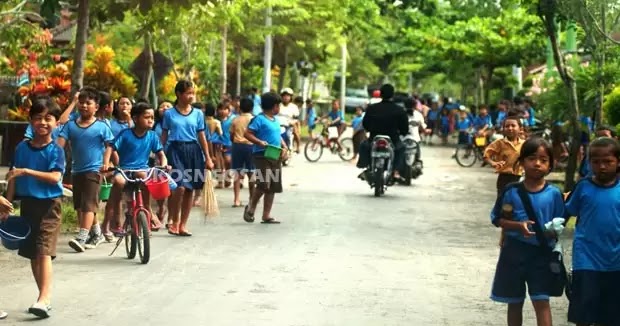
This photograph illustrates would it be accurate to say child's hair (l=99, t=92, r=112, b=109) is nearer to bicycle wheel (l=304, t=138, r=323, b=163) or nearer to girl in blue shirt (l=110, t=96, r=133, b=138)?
girl in blue shirt (l=110, t=96, r=133, b=138)

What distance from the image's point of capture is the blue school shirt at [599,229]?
7762mm

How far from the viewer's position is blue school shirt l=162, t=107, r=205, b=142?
48.9 feet

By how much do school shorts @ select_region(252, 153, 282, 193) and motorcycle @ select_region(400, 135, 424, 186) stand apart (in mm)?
7909

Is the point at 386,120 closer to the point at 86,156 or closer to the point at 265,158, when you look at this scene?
the point at 265,158

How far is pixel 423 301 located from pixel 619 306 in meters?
2.98

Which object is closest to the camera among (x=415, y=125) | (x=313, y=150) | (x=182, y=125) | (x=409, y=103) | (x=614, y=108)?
(x=182, y=125)

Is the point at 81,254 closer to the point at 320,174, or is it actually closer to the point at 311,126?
the point at 320,174

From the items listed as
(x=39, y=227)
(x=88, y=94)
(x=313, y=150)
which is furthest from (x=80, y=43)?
(x=313, y=150)

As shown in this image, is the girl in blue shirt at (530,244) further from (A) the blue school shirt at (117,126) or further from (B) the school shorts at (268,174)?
(B) the school shorts at (268,174)

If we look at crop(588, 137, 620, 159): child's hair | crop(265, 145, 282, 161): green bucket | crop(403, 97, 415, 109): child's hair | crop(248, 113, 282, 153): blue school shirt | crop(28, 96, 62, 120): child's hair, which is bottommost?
crop(265, 145, 282, 161): green bucket

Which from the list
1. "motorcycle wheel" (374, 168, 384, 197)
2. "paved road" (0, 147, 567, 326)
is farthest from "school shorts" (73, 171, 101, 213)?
"motorcycle wheel" (374, 168, 384, 197)

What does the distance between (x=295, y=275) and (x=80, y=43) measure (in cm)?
722

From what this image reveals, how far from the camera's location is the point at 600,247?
7.79m

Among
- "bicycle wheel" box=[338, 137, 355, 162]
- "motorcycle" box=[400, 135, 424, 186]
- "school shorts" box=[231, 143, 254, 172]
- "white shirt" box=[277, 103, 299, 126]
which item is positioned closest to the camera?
"school shorts" box=[231, 143, 254, 172]
